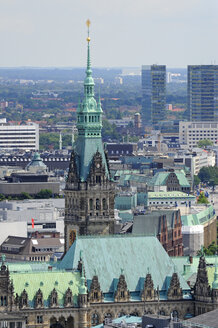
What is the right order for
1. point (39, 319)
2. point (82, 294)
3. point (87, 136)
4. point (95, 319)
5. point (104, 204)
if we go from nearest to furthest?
point (39, 319) < point (82, 294) < point (95, 319) < point (104, 204) < point (87, 136)

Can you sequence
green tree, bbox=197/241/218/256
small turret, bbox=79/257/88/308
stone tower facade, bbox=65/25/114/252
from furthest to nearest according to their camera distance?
1. green tree, bbox=197/241/218/256
2. stone tower facade, bbox=65/25/114/252
3. small turret, bbox=79/257/88/308

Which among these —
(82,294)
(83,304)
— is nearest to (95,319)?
(83,304)

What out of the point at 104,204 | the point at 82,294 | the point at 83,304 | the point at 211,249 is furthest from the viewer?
the point at 211,249

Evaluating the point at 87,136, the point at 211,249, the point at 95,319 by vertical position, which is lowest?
the point at 211,249

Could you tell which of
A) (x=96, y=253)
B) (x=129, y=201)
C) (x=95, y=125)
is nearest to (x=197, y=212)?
(x=129, y=201)

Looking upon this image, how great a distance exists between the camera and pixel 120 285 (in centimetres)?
11069

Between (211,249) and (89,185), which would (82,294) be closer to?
(89,185)

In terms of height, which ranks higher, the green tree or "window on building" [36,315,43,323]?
"window on building" [36,315,43,323]

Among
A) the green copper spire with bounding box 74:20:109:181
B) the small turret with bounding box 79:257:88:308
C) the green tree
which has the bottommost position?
the green tree

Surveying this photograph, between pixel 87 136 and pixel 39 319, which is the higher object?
pixel 87 136

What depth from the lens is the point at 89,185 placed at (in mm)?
123750

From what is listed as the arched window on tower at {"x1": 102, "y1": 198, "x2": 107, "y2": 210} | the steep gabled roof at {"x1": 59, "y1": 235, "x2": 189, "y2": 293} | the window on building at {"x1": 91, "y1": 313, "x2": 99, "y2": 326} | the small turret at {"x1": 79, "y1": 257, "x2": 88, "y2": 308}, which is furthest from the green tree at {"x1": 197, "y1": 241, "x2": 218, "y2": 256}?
the small turret at {"x1": 79, "y1": 257, "x2": 88, "y2": 308}

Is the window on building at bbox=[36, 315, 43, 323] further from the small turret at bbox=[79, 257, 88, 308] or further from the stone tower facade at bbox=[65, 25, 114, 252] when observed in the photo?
the stone tower facade at bbox=[65, 25, 114, 252]

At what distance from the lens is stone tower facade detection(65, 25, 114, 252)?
123m
